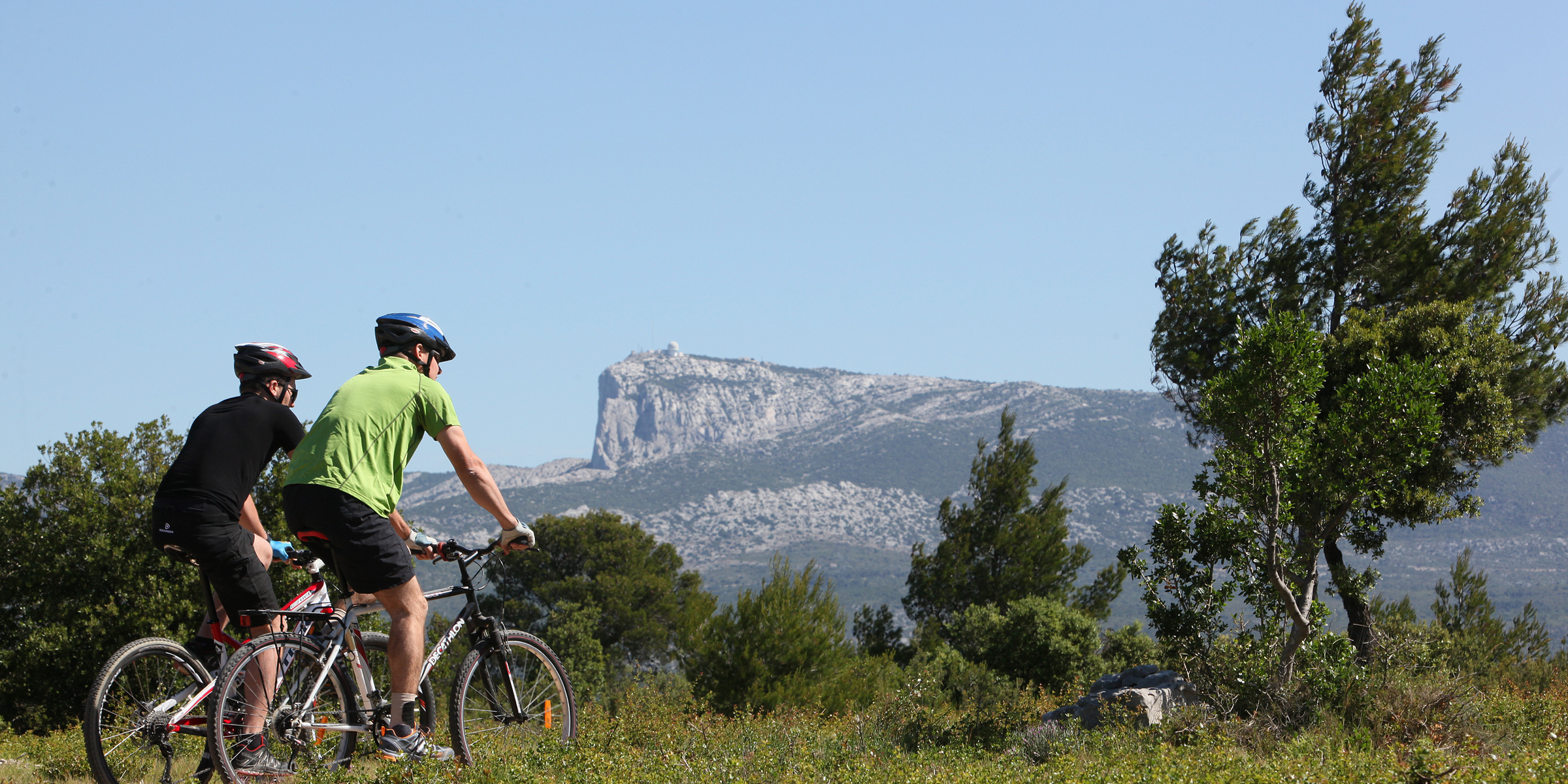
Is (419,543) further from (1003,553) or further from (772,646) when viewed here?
(1003,553)

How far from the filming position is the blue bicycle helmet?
15.6 feet

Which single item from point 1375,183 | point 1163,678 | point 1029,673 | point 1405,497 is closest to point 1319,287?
point 1375,183

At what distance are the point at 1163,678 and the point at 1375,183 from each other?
1065 cm

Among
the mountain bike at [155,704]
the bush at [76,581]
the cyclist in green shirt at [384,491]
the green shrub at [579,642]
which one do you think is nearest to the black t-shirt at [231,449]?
the mountain bike at [155,704]

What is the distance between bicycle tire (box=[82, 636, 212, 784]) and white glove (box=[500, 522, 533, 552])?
1.43 m

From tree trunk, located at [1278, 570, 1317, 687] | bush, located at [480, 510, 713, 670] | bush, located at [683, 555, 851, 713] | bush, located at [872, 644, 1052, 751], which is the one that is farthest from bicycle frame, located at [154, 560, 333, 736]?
bush, located at [480, 510, 713, 670]

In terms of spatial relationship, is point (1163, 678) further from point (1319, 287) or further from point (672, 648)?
point (672, 648)

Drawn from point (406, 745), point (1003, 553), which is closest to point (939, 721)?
point (406, 745)

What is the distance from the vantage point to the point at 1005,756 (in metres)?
6.82

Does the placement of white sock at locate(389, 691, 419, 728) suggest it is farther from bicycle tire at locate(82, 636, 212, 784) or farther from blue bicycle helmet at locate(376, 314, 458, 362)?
blue bicycle helmet at locate(376, 314, 458, 362)

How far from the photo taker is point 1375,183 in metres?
15.9

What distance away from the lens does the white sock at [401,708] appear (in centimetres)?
445

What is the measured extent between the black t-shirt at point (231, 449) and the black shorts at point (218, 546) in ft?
0.19

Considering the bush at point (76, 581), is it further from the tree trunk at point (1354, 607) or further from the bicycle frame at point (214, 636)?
the tree trunk at point (1354, 607)
